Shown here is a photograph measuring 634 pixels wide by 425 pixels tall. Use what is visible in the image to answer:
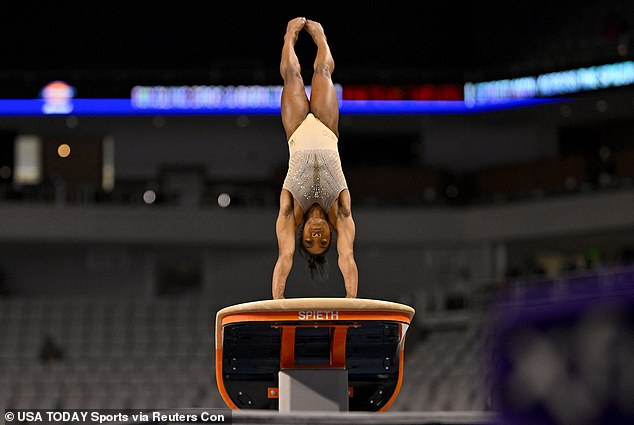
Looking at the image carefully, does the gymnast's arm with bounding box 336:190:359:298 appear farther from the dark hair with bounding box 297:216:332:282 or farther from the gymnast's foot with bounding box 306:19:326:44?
the gymnast's foot with bounding box 306:19:326:44

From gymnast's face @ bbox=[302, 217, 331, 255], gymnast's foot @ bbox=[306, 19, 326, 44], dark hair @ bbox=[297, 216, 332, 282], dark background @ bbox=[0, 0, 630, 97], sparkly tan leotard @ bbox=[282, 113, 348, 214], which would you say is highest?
dark background @ bbox=[0, 0, 630, 97]

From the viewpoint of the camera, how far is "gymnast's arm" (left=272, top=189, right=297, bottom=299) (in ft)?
19.6

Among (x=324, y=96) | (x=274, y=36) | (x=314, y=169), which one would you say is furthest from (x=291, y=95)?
(x=274, y=36)

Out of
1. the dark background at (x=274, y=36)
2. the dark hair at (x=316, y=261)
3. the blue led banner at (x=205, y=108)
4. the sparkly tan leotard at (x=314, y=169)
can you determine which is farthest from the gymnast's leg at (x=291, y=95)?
the dark background at (x=274, y=36)

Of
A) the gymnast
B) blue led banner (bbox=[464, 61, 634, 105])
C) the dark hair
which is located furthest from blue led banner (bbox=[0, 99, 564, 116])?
the dark hair

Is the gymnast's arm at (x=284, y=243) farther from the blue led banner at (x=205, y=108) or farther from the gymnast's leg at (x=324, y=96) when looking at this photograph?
the blue led banner at (x=205, y=108)

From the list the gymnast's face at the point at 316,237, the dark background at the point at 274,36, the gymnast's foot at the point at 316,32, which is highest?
the dark background at the point at 274,36

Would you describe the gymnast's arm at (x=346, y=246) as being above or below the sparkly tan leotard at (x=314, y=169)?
below

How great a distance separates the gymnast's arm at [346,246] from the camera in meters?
6.11

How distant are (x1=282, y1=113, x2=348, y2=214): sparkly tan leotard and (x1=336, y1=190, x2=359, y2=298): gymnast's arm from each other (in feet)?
0.35

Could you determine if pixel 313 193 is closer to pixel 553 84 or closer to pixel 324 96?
pixel 324 96

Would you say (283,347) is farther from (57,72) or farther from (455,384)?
(57,72)

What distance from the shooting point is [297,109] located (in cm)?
668

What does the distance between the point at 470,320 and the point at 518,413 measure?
52.2 feet
